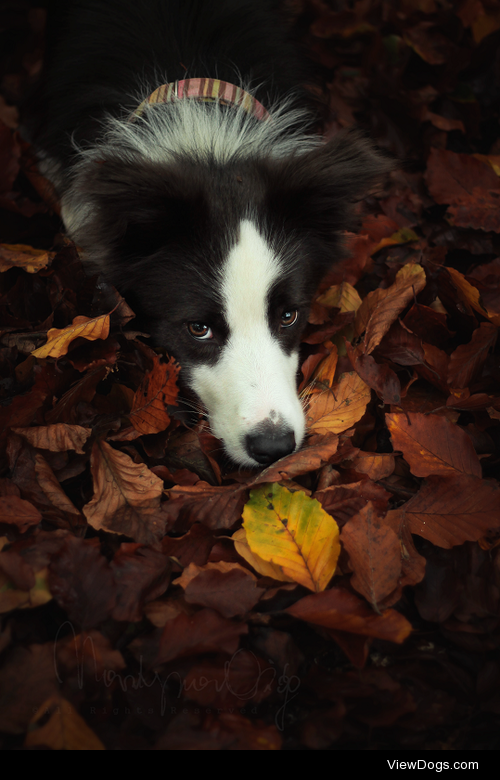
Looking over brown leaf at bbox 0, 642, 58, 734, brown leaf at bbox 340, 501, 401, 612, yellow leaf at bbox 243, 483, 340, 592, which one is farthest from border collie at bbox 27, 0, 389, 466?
brown leaf at bbox 0, 642, 58, 734

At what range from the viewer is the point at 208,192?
1.97 m

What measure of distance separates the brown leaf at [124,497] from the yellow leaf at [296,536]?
0.87 ft

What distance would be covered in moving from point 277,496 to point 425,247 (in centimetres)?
145

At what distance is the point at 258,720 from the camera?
1305mm

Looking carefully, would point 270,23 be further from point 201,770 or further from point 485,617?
point 201,770

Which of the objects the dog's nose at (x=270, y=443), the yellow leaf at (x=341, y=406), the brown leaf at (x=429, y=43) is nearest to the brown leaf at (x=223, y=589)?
the dog's nose at (x=270, y=443)

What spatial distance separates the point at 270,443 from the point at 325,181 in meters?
0.98

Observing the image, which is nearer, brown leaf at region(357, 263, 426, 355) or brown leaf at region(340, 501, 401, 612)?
brown leaf at region(340, 501, 401, 612)

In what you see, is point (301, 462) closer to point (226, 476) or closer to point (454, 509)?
→ point (226, 476)

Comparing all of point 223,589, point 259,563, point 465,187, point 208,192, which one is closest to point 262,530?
point 259,563

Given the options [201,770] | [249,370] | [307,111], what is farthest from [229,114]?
[201,770]

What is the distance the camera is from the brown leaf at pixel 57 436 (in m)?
1.69

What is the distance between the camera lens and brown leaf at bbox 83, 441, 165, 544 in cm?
158

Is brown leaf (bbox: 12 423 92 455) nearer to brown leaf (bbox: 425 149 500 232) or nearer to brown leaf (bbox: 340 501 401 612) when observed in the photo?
brown leaf (bbox: 340 501 401 612)
